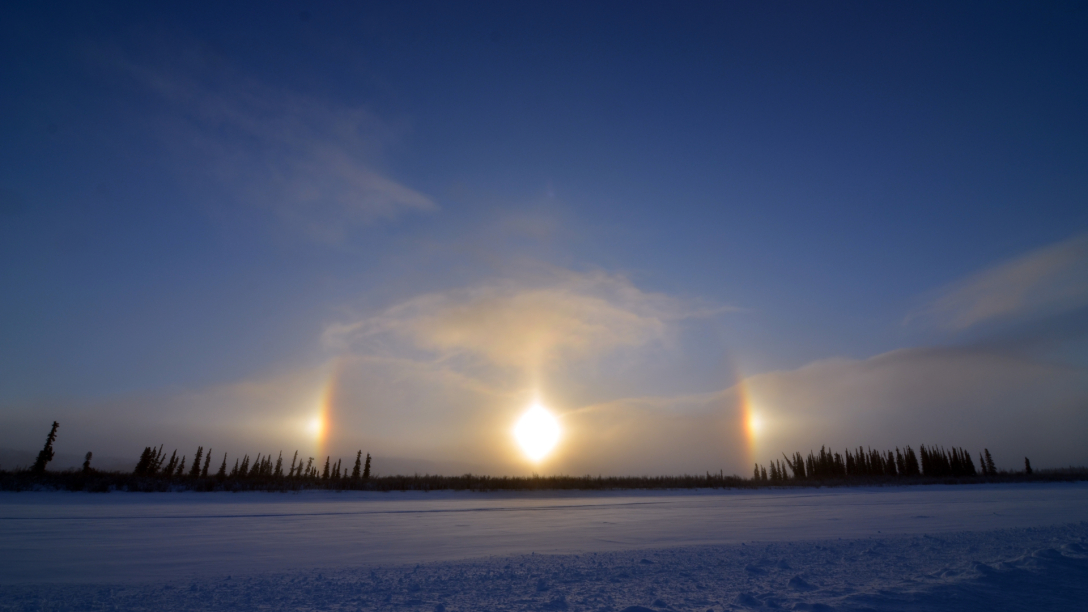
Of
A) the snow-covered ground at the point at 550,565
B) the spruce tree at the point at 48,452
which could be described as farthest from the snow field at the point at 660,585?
the spruce tree at the point at 48,452

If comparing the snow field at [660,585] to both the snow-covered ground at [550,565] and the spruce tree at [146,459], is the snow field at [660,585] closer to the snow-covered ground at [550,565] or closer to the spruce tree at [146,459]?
the snow-covered ground at [550,565]

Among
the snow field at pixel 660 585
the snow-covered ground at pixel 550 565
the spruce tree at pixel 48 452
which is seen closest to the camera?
the snow field at pixel 660 585

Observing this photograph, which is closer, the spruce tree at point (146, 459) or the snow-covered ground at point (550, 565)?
the snow-covered ground at point (550, 565)

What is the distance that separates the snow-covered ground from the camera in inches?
276

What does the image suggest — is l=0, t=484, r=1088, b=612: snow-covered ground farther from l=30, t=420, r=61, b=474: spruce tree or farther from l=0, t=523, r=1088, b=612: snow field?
l=30, t=420, r=61, b=474: spruce tree

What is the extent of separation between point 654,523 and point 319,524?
11.9m

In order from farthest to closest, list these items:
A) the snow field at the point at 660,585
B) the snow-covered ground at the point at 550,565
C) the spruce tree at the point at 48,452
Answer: the spruce tree at the point at 48,452, the snow-covered ground at the point at 550,565, the snow field at the point at 660,585

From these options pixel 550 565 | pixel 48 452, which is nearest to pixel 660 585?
pixel 550 565

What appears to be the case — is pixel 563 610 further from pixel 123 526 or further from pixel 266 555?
pixel 123 526

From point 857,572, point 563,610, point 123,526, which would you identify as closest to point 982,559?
point 857,572

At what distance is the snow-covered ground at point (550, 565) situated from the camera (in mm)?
7004

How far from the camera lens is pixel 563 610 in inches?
261

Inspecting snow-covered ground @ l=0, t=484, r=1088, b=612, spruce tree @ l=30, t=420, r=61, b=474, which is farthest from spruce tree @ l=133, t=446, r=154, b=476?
snow-covered ground @ l=0, t=484, r=1088, b=612

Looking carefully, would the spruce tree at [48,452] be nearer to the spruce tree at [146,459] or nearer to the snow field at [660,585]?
the spruce tree at [146,459]
